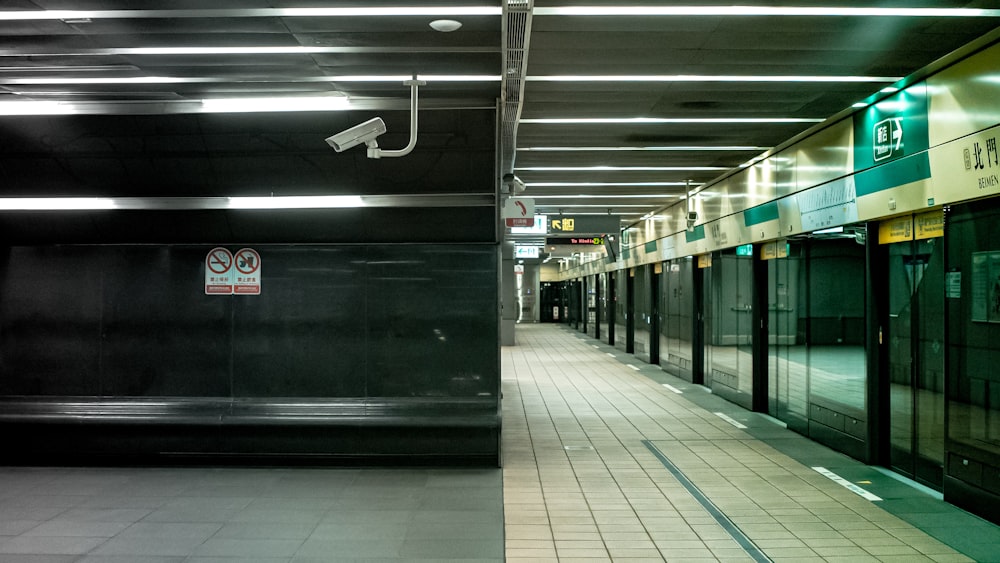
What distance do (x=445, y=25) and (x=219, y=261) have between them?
3.52 meters

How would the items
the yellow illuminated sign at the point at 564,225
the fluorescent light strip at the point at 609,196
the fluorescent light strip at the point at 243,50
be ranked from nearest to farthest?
the fluorescent light strip at the point at 243,50 → the fluorescent light strip at the point at 609,196 → the yellow illuminated sign at the point at 564,225

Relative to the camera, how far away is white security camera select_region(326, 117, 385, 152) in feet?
19.7

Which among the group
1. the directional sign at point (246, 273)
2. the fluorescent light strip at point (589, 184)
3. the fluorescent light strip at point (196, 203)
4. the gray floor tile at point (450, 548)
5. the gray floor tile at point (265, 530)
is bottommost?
the gray floor tile at point (450, 548)

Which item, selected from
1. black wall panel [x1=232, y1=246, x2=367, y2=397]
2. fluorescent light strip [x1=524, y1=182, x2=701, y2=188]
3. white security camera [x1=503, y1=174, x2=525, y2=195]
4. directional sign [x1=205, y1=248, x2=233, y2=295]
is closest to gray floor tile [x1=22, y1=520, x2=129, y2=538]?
black wall panel [x1=232, y1=246, x2=367, y2=397]

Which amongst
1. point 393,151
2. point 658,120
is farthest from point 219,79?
point 658,120

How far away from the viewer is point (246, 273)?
705 centimetres

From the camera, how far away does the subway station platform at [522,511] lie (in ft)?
15.3

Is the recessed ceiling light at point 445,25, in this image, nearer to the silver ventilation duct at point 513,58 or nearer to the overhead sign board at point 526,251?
the silver ventilation duct at point 513,58

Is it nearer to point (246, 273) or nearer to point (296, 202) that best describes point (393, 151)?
point (296, 202)

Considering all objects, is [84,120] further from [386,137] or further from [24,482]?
[24,482]

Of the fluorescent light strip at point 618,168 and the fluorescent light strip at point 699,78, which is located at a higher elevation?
the fluorescent light strip at point 618,168

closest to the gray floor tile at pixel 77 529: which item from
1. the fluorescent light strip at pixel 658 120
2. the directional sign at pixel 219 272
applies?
the directional sign at pixel 219 272

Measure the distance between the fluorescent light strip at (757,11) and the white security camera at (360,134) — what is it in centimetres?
184

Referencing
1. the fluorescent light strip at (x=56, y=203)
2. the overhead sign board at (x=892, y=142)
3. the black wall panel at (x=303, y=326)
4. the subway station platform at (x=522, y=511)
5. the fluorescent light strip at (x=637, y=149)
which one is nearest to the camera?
the subway station platform at (x=522, y=511)
